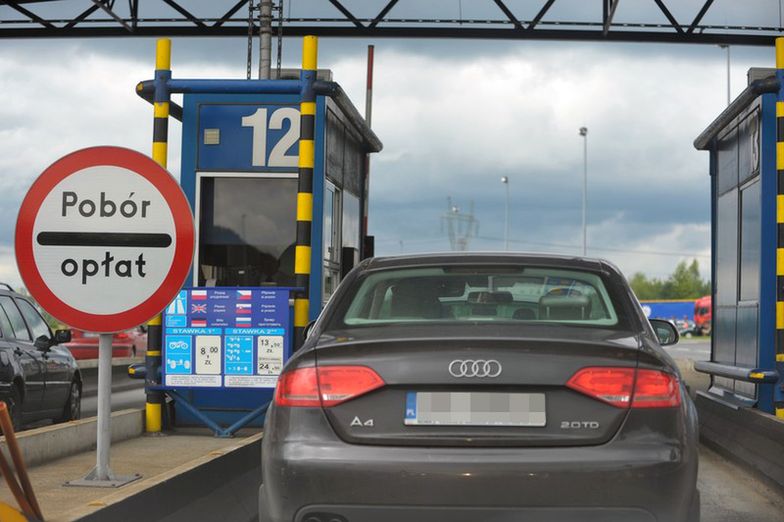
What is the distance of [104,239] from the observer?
634cm

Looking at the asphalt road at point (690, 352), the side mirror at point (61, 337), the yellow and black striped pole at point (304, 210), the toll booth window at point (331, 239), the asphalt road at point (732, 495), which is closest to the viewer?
the asphalt road at point (732, 495)

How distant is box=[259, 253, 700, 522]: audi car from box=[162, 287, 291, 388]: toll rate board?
181 inches

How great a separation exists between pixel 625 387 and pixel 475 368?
563 mm

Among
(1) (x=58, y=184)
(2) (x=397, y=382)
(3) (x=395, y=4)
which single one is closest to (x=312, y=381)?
(2) (x=397, y=382)

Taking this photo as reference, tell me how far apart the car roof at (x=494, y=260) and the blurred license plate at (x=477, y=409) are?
1.13m

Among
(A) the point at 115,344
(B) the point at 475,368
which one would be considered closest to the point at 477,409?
(B) the point at 475,368

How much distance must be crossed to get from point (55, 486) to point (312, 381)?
276cm

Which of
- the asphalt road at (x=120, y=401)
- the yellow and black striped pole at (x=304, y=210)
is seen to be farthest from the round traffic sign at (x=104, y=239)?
the asphalt road at (x=120, y=401)

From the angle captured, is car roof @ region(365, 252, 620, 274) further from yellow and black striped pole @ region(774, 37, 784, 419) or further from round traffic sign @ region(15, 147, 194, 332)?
yellow and black striped pole @ region(774, 37, 784, 419)

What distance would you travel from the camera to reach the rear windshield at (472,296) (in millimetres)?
5234

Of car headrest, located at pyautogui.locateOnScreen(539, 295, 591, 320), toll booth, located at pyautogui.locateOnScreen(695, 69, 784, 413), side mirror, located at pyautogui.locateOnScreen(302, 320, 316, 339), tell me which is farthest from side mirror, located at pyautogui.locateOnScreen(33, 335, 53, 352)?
car headrest, located at pyautogui.locateOnScreen(539, 295, 591, 320)

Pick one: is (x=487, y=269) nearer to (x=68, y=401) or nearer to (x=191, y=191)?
(x=191, y=191)

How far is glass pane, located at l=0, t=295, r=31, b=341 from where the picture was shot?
12023mm

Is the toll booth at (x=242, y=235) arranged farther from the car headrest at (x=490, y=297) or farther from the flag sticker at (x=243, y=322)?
the car headrest at (x=490, y=297)
